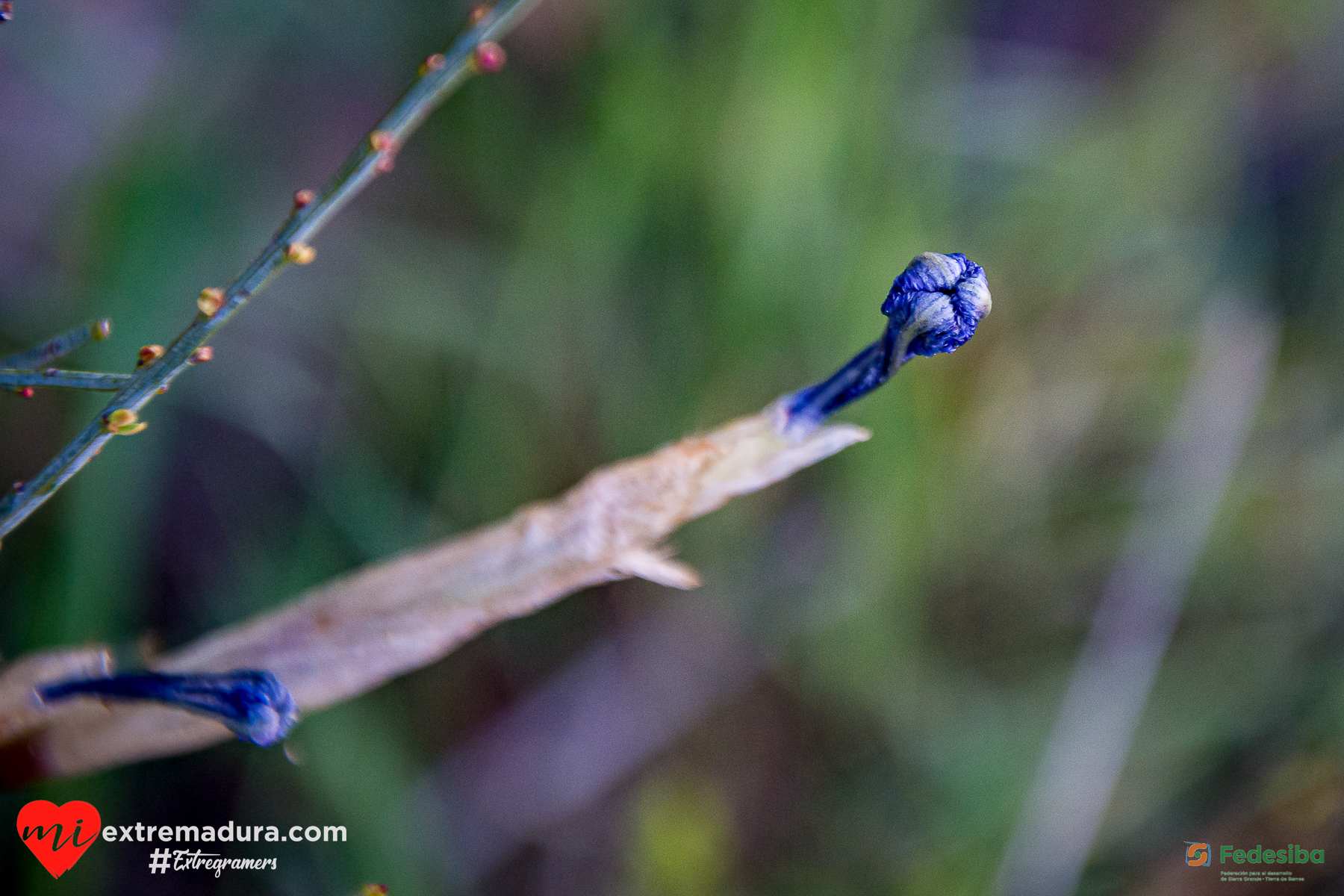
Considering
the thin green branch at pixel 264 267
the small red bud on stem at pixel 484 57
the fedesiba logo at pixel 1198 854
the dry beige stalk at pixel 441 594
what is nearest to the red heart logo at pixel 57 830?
the dry beige stalk at pixel 441 594

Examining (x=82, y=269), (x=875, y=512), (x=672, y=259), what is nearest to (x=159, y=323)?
(x=82, y=269)

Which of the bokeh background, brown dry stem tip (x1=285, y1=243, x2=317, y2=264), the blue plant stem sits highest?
the bokeh background

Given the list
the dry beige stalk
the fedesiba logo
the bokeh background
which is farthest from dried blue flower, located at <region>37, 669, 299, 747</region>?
the fedesiba logo

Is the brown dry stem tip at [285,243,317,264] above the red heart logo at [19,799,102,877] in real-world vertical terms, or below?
above

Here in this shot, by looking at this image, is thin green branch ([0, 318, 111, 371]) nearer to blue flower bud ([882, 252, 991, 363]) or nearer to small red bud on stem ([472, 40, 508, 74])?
small red bud on stem ([472, 40, 508, 74])

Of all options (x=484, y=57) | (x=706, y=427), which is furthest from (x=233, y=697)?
(x=706, y=427)

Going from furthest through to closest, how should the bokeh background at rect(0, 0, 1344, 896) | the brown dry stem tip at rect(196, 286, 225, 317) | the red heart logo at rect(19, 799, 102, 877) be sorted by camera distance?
the bokeh background at rect(0, 0, 1344, 896) → the red heart logo at rect(19, 799, 102, 877) → the brown dry stem tip at rect(196, 286, 225, 317)

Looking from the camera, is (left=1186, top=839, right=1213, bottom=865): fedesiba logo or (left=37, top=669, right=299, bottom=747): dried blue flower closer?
(left=37, top=669, right=299, bottom=747): dried blue flower
